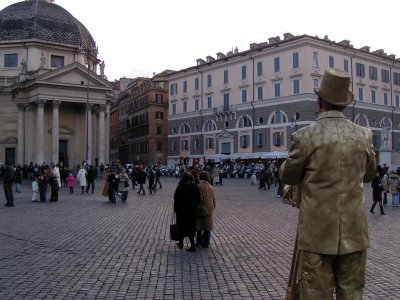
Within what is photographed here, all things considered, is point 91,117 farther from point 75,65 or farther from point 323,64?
point 323,64

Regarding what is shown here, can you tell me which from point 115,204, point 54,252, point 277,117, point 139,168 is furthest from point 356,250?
point 277,117

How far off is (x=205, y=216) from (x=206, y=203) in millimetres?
309

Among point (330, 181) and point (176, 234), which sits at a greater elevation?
point (330, 181)

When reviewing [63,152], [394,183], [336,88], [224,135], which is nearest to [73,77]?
[63,152]

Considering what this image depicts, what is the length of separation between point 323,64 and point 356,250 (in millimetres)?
54665

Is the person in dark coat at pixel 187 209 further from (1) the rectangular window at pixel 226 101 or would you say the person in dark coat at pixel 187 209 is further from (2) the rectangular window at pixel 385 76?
(2) the rectangular window at pixel 385 76

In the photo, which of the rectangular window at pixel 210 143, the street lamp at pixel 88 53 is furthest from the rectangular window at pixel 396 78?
the street lamp at pixel 88 53

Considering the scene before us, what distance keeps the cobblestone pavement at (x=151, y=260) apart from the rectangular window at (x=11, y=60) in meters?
46.0

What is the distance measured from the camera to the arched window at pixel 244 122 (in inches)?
2424

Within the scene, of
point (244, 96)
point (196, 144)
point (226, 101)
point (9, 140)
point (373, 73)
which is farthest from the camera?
point (196, 144)

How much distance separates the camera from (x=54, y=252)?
9.38 m

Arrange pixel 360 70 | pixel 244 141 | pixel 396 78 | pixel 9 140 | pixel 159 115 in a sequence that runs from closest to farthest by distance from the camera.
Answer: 1. pixel 9 140
2. pixel 360 70
3. pixel 244 141
4. pixel 396 78
5. pixel 159 115

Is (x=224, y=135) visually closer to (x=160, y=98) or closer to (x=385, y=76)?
(x=160, y=98)

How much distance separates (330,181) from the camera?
11.4ft
